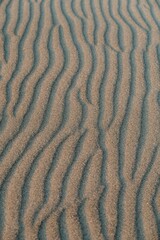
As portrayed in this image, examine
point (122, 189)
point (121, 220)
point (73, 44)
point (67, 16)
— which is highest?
point (67, 16)

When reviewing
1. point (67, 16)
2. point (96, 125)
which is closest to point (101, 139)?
point (96, 125)

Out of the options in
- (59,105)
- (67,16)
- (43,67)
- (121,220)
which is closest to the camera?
(121,220)

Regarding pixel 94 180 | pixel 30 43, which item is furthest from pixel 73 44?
pixel 94 180

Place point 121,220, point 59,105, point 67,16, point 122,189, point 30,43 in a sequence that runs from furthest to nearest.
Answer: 1. point 67,16
2. point 30,43
3. point 59,105
4. point 122,189
5. point 121,220

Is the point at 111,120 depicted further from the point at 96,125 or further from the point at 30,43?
the point at 30,43

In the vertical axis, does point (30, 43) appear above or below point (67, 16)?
below

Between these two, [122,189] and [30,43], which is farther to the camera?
[30,43]

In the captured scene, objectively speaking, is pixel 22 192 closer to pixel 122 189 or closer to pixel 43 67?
pixel 122 189
